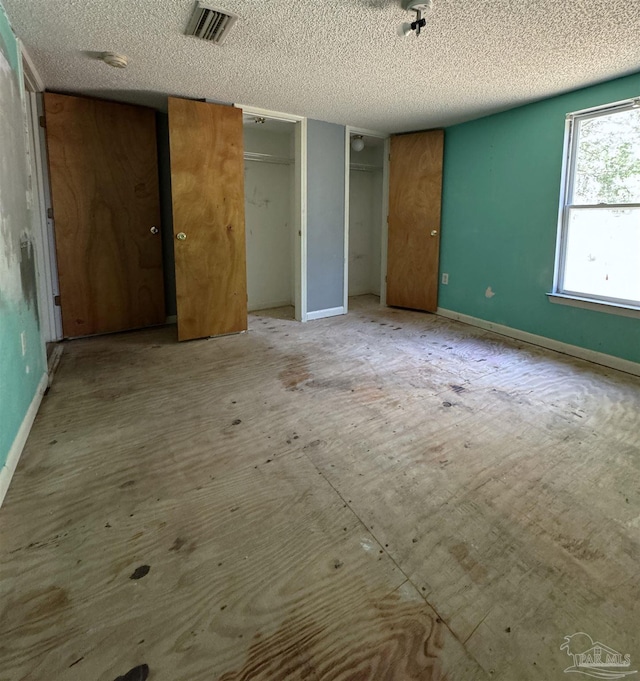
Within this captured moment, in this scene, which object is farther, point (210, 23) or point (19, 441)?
point (210, 23)

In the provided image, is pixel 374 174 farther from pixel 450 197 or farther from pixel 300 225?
pixel 300 225

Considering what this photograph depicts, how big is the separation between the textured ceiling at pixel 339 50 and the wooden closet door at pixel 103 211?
0.27 metres

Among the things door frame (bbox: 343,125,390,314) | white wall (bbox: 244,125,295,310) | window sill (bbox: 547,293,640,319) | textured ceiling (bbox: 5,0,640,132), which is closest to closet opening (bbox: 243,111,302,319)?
white wall (bbox: 244,125,295,310)

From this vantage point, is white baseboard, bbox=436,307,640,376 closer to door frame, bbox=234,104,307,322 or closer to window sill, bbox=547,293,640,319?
window sill, bbox=547,293,640,319

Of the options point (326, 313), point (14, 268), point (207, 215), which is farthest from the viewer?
point (326, 313)

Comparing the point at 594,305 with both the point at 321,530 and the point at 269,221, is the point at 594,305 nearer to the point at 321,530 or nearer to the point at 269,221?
the point at 321,530

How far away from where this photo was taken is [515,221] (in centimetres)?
420

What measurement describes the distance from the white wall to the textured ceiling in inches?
54.0

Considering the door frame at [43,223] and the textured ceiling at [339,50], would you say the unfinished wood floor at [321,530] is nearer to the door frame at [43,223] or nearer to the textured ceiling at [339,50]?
the door frame at [43,223]

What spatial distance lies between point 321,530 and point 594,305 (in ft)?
10.5

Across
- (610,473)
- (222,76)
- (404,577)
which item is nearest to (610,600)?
(404,577)

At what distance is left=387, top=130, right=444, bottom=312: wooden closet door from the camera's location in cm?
508

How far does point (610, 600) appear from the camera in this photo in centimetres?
133

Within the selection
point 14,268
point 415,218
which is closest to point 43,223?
point 14,268
